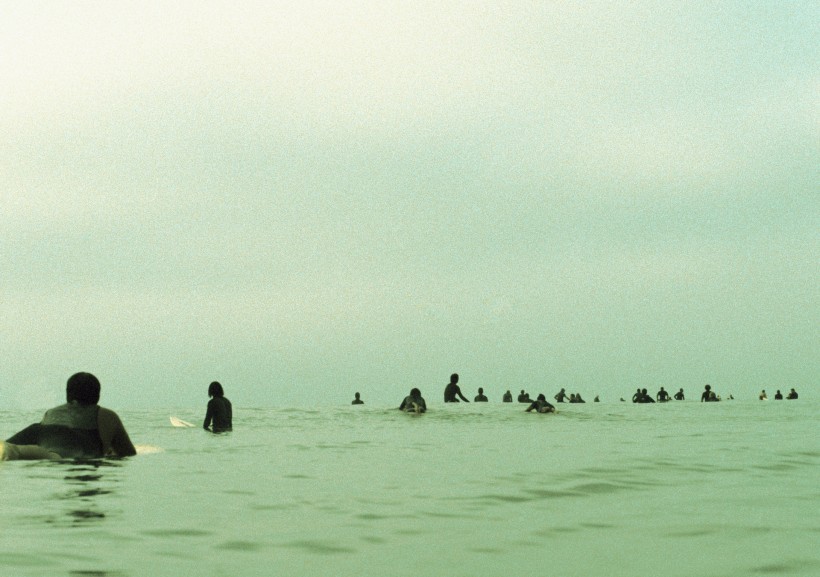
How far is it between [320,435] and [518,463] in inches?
348

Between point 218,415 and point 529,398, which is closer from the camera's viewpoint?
point 218,415

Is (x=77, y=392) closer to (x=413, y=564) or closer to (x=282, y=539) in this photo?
(x=282, y=539)

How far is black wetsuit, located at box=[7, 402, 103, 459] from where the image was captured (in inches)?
496

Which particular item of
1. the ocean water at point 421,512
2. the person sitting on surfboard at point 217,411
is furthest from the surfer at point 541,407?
the ocean water at point 421,512

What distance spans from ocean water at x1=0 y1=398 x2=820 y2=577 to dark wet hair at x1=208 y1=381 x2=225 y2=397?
5.54m

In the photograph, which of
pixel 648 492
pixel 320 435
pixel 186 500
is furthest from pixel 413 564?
pixel 320 435

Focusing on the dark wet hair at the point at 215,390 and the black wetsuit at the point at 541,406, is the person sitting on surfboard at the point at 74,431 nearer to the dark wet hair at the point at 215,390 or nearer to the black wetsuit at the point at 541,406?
the dark wet hair at the point at 215,390

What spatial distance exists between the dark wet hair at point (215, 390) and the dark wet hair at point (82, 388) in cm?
949

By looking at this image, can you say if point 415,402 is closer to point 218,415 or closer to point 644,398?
point 218,415

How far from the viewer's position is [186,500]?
897 cm

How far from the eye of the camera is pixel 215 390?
72.6 ft

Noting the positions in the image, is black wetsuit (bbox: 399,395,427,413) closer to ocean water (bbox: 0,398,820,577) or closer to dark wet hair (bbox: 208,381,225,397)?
dark wet hair (bbox: 208,381,225,397)

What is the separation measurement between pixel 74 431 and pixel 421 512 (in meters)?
6.61

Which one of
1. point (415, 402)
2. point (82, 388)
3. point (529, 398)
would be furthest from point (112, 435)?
point (529, 398)
